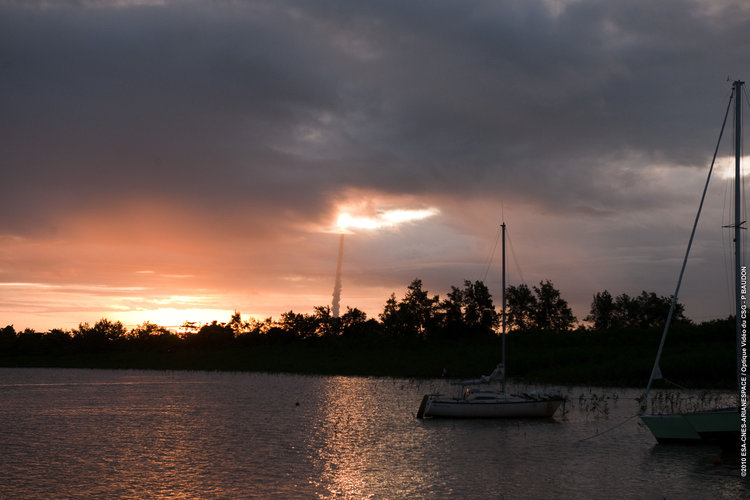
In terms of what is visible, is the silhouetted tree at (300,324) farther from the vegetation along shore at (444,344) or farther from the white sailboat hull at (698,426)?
the white sailboat hull at (698,426)

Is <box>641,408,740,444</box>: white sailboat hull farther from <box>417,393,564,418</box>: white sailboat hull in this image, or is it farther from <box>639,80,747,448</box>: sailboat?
<box>417,393,564,418</box>: white sailboat hull

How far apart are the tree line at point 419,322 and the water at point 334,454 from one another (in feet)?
271

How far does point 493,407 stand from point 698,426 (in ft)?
52.8

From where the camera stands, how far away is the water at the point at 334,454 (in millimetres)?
26109

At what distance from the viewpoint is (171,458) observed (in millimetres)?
33312

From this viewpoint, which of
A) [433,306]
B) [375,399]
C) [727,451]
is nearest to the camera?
[727,451]

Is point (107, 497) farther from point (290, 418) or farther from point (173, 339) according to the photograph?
point (173, 339)

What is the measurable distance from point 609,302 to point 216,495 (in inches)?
5709

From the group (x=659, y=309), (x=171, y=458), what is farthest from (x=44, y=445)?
(x=659, y=309)

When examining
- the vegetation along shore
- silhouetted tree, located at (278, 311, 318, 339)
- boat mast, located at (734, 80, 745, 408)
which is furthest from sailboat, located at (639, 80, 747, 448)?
silhouetted tree, located at (278, 311, 318, 339)

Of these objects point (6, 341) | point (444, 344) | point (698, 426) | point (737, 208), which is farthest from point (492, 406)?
point (6, 341)

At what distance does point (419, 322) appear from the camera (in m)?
149

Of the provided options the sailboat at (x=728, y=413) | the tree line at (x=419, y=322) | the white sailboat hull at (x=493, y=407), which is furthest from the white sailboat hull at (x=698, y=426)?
the tree line at (x=419, y=322)

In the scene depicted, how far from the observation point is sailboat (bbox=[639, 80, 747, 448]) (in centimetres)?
3041
